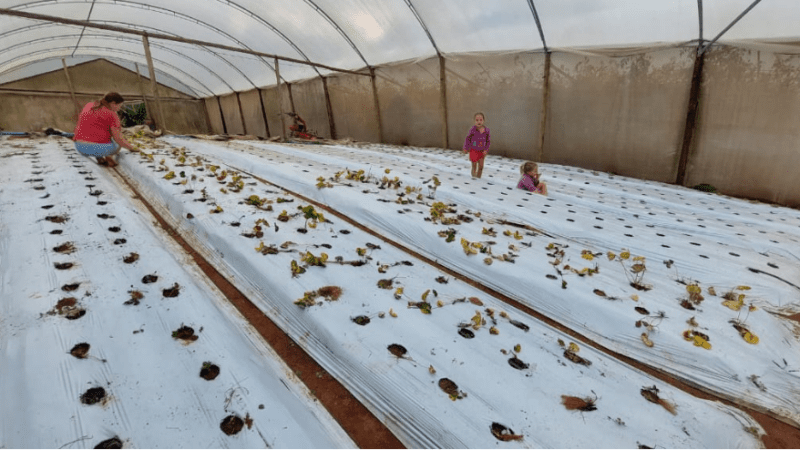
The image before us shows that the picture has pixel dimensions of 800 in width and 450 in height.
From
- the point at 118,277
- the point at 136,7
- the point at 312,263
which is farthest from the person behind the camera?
the point at 136,7

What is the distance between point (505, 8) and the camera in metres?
7.60

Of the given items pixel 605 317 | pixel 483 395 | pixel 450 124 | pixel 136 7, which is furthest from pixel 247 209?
pixel 136 7

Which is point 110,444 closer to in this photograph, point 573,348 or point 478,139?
point 573,348

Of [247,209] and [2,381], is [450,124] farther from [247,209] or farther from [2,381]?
[2,381]

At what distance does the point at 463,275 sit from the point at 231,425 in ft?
6.86

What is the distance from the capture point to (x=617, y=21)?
22.6 feet

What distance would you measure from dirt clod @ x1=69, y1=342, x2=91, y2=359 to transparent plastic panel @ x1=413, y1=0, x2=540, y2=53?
9010mm

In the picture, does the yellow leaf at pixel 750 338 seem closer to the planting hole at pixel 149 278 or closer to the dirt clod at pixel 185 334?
the dirt clod at pixel 185 334

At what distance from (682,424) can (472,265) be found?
5.58 ft

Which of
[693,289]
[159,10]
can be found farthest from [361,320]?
[159,10]

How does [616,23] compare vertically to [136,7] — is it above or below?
below

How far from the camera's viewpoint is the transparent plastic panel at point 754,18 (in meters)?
5.45

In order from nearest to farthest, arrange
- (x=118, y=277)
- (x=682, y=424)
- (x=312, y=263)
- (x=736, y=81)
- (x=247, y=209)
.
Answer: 1. (x=682, y=424)
2. (x=118, y=277)
3. (x=312, y=263)
4. (x=247, y=209)
5. (x=736, y=81)

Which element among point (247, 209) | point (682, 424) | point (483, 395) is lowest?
point (682, 424)
